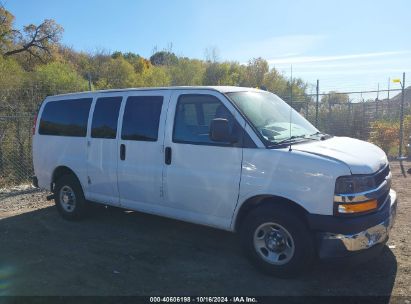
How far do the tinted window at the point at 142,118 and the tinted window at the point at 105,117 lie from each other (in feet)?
0.72

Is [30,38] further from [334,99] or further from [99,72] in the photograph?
[334,99]

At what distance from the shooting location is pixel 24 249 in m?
5.85

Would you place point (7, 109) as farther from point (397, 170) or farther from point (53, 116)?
point (397, 170)

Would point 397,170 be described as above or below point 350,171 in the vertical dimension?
below

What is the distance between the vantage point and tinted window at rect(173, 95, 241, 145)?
511cm

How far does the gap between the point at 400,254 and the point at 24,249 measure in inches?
193

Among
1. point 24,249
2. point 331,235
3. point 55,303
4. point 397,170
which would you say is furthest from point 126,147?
point 397,170

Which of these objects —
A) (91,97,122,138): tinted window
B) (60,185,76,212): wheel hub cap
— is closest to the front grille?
(91,97,122,138): tinted window

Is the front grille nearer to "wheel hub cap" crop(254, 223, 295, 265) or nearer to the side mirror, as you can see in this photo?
"wheel hub cap" crop(254, 223, 295, 265)

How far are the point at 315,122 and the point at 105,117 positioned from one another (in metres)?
9.68

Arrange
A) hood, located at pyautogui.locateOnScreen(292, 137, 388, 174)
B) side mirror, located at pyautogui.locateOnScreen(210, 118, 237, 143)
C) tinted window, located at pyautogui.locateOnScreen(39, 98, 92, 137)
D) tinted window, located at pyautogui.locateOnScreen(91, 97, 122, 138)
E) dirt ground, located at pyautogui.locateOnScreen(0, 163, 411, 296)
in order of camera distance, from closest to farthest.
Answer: hood, located at pyautogui.locateOnScreen(292, 137, 388, 174) < dirt ground, located at pyautogui.locateOnScreen(0, 163, 411, 296) < side mirror, located at pyautogui.locateOnScreen(210, 118, 237, 143) < tinted window, located at pyautogui.locateOnScreen(91, 97, 122, 138) < tinted window, located at pyautogui.locateOnScreen(39, 98, 92, 137)

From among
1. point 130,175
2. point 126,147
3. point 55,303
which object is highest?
point 126,147

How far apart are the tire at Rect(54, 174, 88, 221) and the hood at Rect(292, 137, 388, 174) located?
12.4ft

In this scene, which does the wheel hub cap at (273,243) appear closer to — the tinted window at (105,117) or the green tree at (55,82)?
the tinted window at (105,117)
